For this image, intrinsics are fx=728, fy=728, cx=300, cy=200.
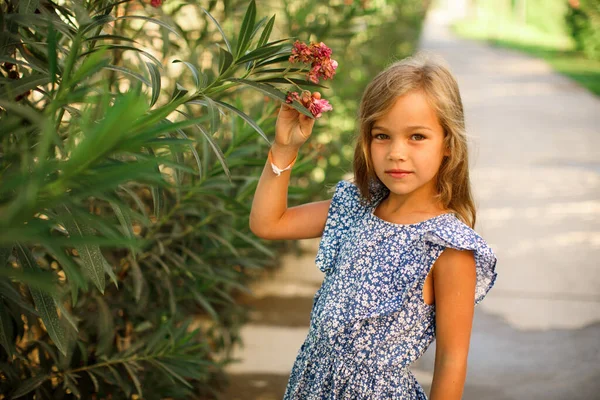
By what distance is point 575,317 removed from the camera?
4.25 meters

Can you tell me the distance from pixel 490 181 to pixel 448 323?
5.89 metres

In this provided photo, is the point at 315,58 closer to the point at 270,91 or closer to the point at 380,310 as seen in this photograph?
the point at 270,91

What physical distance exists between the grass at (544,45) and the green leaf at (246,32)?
1286cm

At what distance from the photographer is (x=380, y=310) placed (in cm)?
192

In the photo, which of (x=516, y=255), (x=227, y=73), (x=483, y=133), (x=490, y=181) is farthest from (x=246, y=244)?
(x=483, y=133)

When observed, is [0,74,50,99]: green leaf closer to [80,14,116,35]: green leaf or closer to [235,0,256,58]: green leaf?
[80,14,116,35]: green leaf

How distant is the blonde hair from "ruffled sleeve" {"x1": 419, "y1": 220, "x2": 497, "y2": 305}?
0.49 feet

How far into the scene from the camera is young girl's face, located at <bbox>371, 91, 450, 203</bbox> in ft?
6.17

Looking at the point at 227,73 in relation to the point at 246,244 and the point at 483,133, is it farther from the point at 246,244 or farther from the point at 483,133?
the point at 483,133

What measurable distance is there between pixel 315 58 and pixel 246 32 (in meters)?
0.20

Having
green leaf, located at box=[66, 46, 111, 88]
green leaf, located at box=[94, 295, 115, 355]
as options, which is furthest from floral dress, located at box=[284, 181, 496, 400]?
green leaf, located at box=[66, 46, 111, 88]

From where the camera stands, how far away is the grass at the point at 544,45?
15.7m

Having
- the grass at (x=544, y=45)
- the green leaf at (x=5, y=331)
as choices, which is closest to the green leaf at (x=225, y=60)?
the green leaf at (x=5, y=331)

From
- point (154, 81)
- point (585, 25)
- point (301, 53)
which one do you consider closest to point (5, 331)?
point (154, 81)
